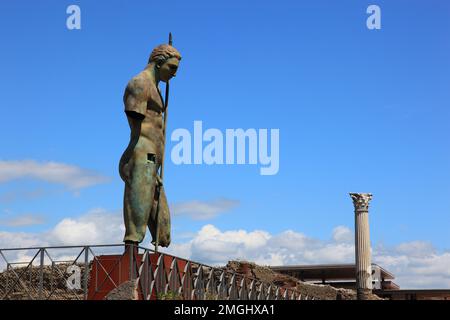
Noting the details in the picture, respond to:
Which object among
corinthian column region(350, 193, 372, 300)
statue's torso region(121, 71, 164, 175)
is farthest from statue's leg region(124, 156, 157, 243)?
corinthian column region(350, 193, 372, 300)

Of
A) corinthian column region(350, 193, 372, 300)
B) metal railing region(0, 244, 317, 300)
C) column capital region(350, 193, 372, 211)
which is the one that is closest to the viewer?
metal railing region(0, 244, 317, 300)

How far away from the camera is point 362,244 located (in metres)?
33.1

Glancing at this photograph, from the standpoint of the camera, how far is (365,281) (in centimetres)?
3297

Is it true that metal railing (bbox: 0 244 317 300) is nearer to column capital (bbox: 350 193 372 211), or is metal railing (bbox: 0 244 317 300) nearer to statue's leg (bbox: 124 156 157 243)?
statue's leg (bbox: 124 156 157 243)

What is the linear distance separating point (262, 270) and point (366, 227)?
15.7ft

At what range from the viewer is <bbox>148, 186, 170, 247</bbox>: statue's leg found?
1625 centimetres

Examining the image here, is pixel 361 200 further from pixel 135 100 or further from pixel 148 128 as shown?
pixel 135 100

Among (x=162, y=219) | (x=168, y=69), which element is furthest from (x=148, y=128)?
(x=162, y=219)

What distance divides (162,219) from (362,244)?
18237 mm

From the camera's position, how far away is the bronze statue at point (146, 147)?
601 inches

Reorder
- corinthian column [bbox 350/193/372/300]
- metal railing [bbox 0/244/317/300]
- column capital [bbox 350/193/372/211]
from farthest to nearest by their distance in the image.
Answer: column capital [bbox 350/193/372/211], corinthian column [bbox 350/193/372/300], metal railing [bbox 0/244/317/300]

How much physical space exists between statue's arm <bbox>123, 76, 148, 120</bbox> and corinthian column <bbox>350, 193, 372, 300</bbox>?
64.6 ft

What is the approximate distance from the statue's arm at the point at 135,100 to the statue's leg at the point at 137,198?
0.88m
